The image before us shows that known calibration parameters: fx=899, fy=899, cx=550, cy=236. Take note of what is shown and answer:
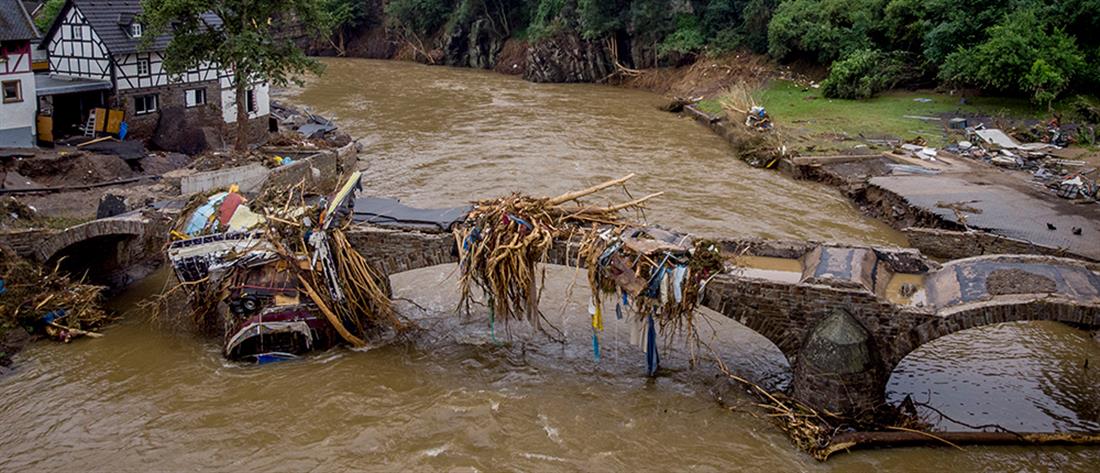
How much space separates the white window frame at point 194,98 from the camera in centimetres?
3281

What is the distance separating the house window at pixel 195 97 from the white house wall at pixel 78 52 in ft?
9.04

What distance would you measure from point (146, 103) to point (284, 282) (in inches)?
730

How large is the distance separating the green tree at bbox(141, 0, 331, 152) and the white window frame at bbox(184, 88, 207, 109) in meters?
3.18

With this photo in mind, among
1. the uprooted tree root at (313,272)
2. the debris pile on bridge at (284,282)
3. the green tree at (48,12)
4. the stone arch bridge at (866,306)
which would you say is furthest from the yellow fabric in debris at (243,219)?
the green tree at (48,12)

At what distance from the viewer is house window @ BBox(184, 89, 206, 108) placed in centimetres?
3281

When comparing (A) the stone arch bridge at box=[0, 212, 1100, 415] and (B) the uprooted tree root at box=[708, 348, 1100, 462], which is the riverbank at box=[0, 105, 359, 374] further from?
(B) the uprooted tree root at box=[708, 348, 1100, 462]

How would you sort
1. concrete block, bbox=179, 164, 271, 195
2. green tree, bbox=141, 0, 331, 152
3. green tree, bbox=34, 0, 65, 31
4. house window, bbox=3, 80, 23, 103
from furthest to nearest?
green tree, bbox=34, 0, 65, 31
house window, bbox=3, 80, 23, 103
green tree, bbox=141, 0, 331, 152
concrete block, bbox=179, 164, 271, 195

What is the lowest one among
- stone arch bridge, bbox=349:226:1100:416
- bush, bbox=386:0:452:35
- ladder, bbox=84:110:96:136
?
stone arch bridge, bbox=349:226:1100:416

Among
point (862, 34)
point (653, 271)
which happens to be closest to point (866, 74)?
point (862, 34)

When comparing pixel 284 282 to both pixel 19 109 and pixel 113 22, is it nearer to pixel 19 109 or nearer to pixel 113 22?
pixel 19 109

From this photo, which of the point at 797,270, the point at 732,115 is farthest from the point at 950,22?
the point at 797,270

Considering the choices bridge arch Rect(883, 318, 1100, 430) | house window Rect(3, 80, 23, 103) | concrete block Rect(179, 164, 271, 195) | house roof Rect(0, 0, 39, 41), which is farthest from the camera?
house window Rect(3, 80, 23, 103)

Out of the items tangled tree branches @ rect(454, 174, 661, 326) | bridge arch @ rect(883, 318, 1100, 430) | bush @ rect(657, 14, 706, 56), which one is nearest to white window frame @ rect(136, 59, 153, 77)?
tangled tree branches @ rect(454, 174, 661, 326)

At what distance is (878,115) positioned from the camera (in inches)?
1419
